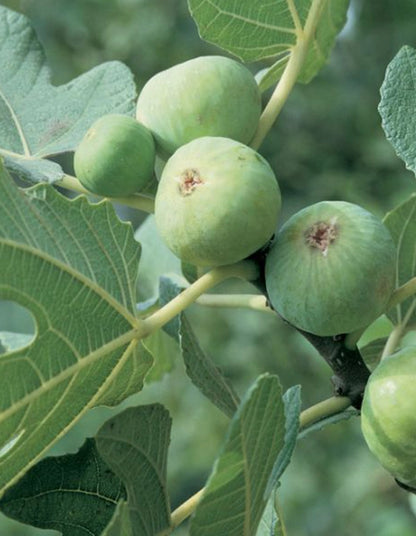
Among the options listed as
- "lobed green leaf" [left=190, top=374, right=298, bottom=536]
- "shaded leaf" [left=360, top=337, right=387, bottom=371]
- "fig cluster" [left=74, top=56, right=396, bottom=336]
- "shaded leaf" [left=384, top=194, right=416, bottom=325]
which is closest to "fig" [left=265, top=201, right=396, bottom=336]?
"fig cluster" [left=74, top=56, right=396, bottom=336]

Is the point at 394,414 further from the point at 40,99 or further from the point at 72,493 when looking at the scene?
the point at 40,99

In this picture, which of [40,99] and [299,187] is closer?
[40,99]

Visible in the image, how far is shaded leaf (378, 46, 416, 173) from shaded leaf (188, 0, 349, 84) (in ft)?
0.64

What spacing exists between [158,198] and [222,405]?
1.00 feet

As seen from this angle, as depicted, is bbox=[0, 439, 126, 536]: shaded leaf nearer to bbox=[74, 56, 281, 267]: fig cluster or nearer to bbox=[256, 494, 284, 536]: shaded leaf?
bbox=[256, 494, 284, 536]: shaded leaf

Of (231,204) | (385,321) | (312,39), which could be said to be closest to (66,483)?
(231,204)

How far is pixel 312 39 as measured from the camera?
1.38 metres

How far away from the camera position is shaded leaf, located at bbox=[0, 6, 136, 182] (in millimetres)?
1350

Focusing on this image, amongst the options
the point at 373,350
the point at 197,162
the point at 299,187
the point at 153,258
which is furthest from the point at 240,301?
the point at 299,187

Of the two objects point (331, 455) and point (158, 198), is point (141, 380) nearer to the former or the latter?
point (158, 198)

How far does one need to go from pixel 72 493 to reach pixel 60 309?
0.74 ft

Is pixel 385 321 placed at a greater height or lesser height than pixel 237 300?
lesser

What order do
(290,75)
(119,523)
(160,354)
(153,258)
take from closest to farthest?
(119,523)
(290,75)
(160,354)
(153,258)

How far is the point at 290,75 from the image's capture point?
4.21ft
